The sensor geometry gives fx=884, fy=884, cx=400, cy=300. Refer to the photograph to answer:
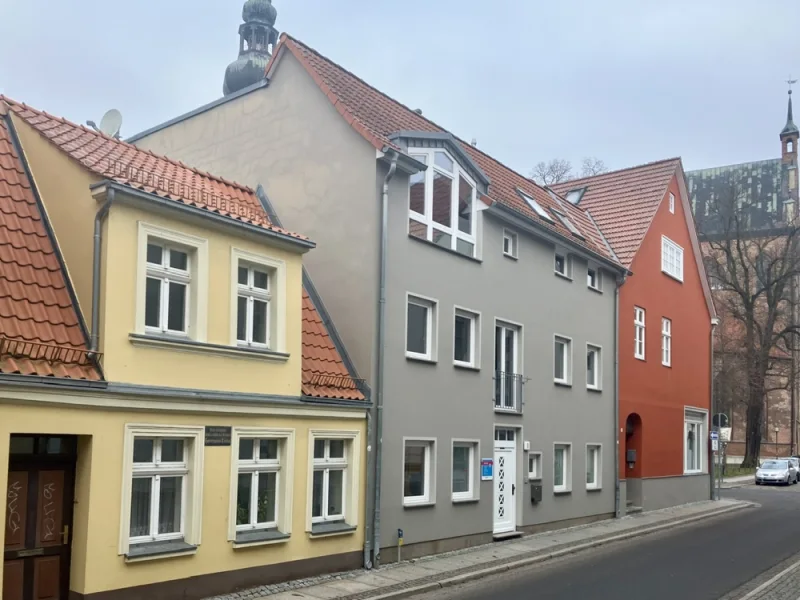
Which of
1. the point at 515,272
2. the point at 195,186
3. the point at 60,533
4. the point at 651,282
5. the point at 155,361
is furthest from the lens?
the point at 651,282

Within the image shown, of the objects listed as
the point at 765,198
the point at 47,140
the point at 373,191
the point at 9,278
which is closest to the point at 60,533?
the point at 9,278

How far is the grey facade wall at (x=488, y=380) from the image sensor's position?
16188 mm

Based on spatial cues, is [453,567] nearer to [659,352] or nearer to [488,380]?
[488,380]

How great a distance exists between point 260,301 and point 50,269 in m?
3.25

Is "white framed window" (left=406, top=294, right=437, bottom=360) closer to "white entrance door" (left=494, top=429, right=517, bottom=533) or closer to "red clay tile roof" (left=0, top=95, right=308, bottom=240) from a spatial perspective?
"white entrance door" (left=494, top=429, right=517, bottom=533)

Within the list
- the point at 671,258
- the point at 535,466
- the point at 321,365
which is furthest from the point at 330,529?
the point at 671,258

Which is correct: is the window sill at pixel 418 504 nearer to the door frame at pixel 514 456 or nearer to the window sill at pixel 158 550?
the door frame at pixel 514 456

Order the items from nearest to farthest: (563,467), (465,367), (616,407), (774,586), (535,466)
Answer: (774,586), (465,367), (535,466), (563,467), (616,407)

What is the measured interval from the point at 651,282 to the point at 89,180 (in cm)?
2054

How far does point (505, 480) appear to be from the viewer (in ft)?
64.3

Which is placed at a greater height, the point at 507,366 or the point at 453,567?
the point at 507,366

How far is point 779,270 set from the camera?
4856cm

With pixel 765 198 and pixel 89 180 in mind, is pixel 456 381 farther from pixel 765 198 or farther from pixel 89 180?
pixel 765 198

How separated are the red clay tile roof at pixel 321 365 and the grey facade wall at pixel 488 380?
3.22 feet
